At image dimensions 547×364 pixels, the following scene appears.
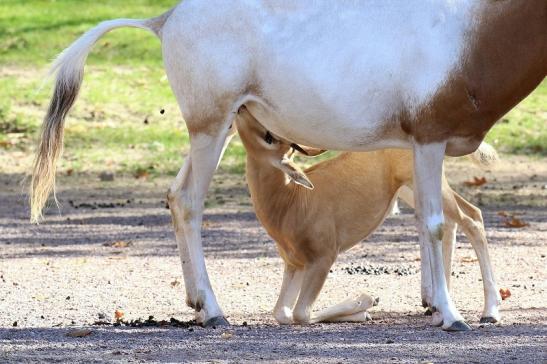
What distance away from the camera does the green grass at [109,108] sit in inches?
599

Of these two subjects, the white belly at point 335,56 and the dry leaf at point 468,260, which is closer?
the white belly at point 335,56

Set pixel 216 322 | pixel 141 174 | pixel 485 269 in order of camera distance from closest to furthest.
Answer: pixel 216 322, pixel 485 269, pixel 141 174

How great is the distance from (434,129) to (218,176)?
23.4 ft

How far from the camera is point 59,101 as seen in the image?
8.23 metres

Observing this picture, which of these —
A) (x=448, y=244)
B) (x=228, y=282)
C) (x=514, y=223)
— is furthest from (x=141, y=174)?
(x=448, y=244)

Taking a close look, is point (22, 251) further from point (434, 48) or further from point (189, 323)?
point (434, 48)

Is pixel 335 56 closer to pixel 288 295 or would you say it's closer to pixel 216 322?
pixel 288 295

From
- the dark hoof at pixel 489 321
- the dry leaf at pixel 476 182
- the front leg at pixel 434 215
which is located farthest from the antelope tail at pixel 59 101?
the dry leaf at pixel 476 182

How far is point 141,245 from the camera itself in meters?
11.1

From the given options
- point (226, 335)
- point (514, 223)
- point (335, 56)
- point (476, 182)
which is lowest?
point (226, 335)

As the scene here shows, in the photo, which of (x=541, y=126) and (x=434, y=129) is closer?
(x=434, y=129)

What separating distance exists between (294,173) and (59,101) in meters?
1.50

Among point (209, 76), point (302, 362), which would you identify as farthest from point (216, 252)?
point (302, 362)

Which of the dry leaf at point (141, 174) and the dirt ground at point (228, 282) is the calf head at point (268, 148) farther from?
the dry leaf at point (141, 174)
